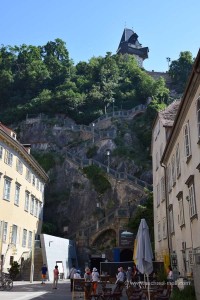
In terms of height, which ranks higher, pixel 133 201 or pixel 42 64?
pixel 42 64

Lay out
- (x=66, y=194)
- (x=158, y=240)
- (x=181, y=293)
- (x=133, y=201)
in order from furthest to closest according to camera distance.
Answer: (x=66, y=194), (x=133, y=201), (x=158, y=240), (x=181, y=293)

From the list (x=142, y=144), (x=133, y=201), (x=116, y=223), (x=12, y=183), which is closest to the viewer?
(x=12, y=183)

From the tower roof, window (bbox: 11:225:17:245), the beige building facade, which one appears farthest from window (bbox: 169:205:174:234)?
the tower roof

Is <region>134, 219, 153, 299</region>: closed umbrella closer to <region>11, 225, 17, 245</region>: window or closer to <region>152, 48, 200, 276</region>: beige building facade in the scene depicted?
<region>152, 48, 200, 276</region>: beige building facade

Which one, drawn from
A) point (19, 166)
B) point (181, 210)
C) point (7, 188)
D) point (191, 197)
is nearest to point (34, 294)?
point (181, 210)

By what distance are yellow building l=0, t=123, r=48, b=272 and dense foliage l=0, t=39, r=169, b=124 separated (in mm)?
33335

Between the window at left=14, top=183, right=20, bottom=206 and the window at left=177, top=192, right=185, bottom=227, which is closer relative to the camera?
the window at left=177, top=192, right=185, bottom=227

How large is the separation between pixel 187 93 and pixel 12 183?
2095cm

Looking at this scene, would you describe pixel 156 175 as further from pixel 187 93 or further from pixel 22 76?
pixel 22 76

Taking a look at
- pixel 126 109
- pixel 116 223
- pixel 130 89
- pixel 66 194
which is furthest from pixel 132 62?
pixel 116 223

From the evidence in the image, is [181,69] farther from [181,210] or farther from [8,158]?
[181,210]

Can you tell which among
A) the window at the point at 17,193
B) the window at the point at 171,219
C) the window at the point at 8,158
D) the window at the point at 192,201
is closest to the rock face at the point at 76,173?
the window at the point at 17,193

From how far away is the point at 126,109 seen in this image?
74.2m

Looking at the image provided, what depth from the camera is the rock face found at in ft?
153
